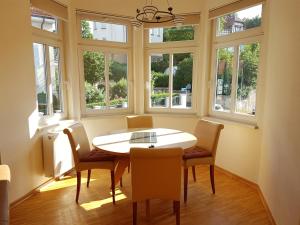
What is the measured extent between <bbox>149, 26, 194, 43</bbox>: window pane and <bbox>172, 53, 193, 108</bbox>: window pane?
10.8 inches

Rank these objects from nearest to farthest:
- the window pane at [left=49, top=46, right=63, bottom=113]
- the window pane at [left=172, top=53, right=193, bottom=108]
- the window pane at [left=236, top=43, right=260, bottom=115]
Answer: the window pane at [left=236, top=43, right=260, bottom=115]
the window pane at [left=49, top=46, right=63, bottom=113]
the window pane at [left=172, top=53, right=193, bottom=108]

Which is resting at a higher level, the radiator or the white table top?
the white table top

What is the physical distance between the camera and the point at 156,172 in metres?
2.04

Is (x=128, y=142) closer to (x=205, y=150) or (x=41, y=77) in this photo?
(x=205, y=150)

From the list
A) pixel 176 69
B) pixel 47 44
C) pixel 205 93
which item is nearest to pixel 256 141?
pixel 205 93

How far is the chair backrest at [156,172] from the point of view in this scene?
6.43ft

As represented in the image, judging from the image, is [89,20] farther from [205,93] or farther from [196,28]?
[205,93]

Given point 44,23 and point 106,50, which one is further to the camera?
point 106,50

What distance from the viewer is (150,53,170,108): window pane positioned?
407 centimetres

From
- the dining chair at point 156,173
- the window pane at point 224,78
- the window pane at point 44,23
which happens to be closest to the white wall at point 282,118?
the window pane at point 224,78

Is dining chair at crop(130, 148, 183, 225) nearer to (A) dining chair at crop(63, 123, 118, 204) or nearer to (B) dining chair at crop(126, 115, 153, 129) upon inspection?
(A) dining chair at crop(63, 123, 118, 204)

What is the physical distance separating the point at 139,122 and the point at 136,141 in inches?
37.3

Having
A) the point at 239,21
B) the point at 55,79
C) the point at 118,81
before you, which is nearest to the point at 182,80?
the point at 118,81

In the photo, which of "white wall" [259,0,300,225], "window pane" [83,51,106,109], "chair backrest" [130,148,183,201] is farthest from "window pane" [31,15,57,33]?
"white wall" [259,0,300,225]
